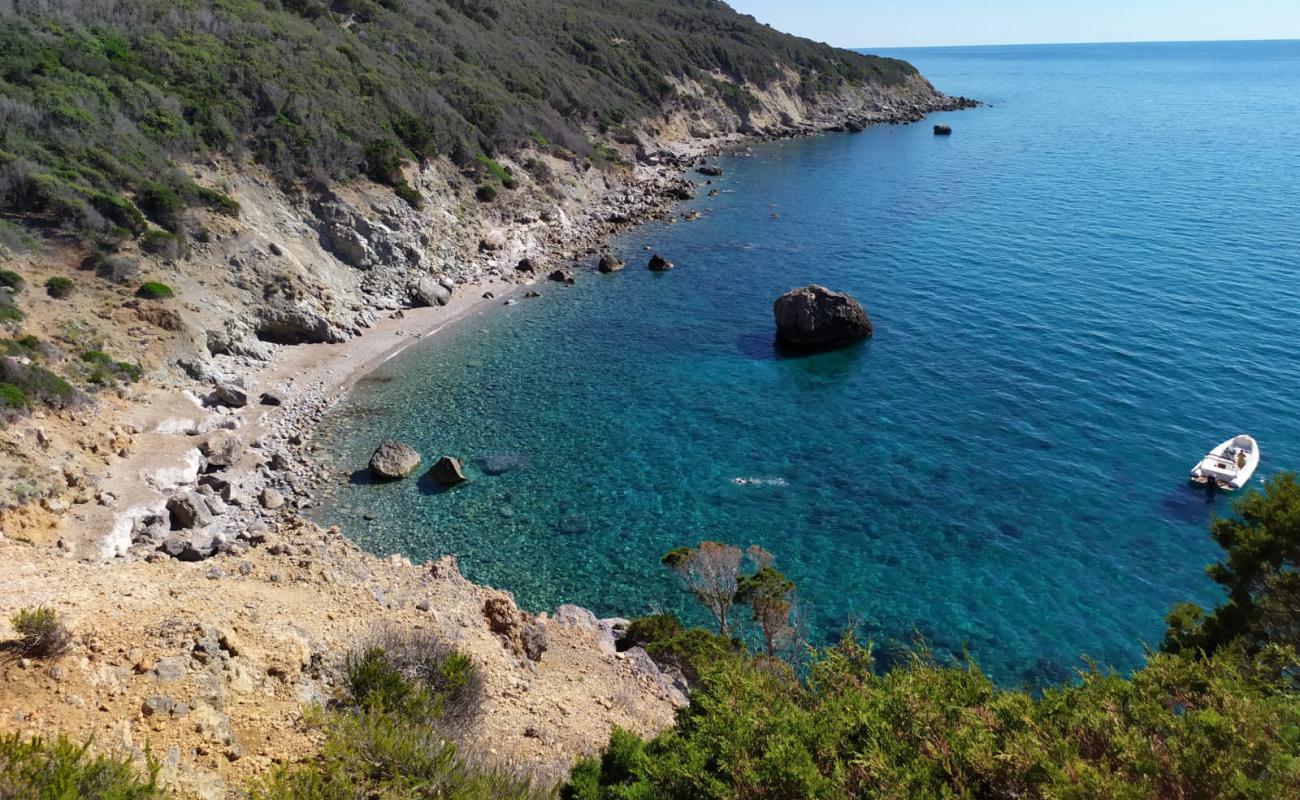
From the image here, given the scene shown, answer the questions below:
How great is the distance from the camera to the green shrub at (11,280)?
32.8 m

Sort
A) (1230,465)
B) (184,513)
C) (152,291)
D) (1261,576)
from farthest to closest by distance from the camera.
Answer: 1. (152,291)
2. (1230,465)
3. (184,513)
4. (1261,576)

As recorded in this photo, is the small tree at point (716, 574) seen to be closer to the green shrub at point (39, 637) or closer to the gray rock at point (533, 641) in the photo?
the gray rock at point (533, 641)

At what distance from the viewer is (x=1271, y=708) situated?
39.3 ft

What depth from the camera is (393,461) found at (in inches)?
1313

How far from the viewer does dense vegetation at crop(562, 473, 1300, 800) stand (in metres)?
10.7

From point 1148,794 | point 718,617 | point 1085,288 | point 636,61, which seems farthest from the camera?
point 636,61

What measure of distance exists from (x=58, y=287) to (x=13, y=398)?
934cm

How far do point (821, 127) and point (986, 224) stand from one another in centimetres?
7070

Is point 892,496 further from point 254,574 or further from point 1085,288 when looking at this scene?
point 1085,288

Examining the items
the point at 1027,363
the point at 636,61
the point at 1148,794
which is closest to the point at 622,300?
the point at 1027,363

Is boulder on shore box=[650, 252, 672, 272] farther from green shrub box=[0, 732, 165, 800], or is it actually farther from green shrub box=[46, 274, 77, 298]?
green shrub box=[0, 732, 165, 800]

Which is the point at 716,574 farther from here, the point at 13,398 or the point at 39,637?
the point at 13,398

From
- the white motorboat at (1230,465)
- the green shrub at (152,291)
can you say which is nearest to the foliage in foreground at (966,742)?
the white motorboat at (1230,465)

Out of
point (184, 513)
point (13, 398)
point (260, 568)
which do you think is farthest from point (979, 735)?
point (13, 398)
